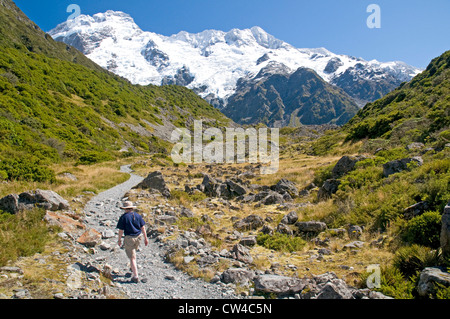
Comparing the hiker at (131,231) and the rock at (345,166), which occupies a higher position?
the rock at (345,166)

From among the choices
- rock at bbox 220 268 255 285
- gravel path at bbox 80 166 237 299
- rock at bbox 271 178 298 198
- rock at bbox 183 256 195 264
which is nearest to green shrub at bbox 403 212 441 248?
rock at bbox 220 268 255 285

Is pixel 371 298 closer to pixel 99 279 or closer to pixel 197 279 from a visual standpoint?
pixel 197 279

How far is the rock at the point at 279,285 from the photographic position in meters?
5.75

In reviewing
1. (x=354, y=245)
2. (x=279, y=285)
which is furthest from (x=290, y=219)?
(x=279, y=285)

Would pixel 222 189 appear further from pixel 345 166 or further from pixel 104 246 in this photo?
pixel 104 246

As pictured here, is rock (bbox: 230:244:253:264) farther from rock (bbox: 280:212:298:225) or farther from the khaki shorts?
rock (bbox: 280:212:298:225)

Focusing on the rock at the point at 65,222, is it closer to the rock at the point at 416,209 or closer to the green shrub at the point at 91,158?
the rock at the point at 416,209

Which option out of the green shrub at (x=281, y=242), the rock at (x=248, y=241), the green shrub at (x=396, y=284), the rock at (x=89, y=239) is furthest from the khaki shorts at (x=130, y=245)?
the green shrub at (x=396, y=284)

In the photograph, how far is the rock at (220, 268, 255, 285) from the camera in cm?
636

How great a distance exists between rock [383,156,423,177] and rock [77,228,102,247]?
13.7 m

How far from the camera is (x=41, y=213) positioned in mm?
8797

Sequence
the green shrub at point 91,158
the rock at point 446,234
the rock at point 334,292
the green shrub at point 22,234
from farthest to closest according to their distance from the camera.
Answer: the green shrub at point 91,158 → the green shrub at point 22,234 → the rock at point 446,234 → the rock at point 334,292

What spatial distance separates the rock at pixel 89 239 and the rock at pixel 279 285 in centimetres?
556
